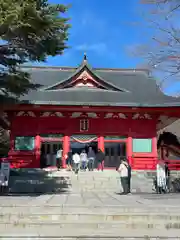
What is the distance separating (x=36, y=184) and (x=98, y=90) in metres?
9.21

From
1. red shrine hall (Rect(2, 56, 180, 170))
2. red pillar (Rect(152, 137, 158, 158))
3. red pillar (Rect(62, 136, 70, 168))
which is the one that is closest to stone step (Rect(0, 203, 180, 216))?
red shrine hall (Rect(2, 56, 180, 170))

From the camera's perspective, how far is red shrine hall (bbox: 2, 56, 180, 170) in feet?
62.9

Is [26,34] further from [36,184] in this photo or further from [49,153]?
[49,153]

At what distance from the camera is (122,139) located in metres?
19.9

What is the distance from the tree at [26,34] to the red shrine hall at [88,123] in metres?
7.44

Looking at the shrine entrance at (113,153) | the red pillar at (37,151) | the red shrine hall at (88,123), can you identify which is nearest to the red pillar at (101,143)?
the red shrine hall at (88,123)

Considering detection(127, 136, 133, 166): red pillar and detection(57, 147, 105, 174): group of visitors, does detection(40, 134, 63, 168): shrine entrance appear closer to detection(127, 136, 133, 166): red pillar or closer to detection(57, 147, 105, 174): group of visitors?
detection(57, 147, 105, 174): group of visitors

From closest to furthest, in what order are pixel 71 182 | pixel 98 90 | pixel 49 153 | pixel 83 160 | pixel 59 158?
pixel 71 182 → pixel 83 160 → pixel 59 158 → pixel 49 153 → pixel 98 90

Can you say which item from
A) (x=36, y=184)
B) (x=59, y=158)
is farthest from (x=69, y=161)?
(x=36, y=184)

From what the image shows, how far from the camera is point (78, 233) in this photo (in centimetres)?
632

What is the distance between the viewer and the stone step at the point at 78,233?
6.05 metres

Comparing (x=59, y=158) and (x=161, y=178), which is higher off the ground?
(x=59, y=158)

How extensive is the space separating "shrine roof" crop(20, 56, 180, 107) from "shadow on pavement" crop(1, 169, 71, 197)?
15.4ft

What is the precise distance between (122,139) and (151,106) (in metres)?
3.00
